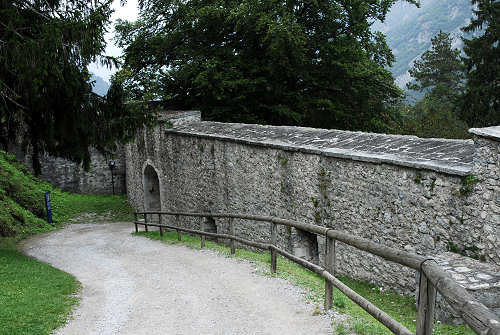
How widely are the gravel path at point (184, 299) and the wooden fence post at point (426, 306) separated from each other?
1.52 metres

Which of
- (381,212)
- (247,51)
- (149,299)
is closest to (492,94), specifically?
(247,51)

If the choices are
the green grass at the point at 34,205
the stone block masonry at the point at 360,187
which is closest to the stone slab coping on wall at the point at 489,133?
the stone block masonry at the point at 360,187

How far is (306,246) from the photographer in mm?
10805

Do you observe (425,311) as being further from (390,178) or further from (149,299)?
(390,178)

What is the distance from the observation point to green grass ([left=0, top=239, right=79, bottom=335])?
5652 mm

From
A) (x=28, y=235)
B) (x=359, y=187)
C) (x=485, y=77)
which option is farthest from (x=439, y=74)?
(x=359, y=187)

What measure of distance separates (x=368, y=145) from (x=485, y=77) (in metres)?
17.0

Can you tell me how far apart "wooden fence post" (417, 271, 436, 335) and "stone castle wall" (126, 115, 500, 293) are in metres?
3.82

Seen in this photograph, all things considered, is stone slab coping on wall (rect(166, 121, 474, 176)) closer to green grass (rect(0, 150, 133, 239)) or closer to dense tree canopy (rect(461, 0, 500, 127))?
green grass (rect(0, 150, 133, 239))

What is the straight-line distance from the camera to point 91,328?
554 centimetres

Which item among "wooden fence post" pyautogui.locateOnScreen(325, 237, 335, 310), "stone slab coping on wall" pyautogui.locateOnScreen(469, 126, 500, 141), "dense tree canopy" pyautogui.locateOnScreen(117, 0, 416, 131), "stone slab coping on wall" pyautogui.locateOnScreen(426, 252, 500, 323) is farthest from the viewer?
"dense tree canopy" pyautogui.locateOnScreen(117, 0, 416, 131)

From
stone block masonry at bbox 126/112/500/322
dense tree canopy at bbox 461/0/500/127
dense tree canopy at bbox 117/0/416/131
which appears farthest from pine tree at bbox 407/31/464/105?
stone block masonry at bbox 126/112/500/322

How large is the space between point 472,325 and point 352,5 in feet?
62.5

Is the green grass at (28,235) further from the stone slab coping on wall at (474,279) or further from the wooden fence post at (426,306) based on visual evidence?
the stone slab coping on wall at (474,279)
